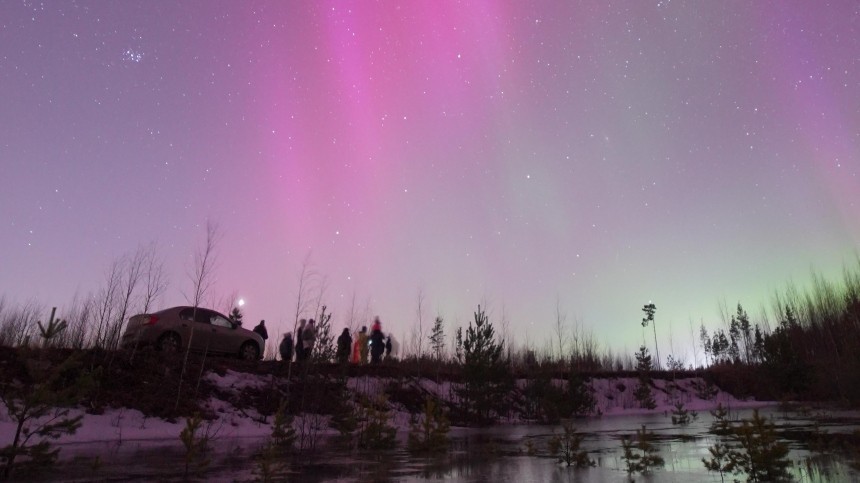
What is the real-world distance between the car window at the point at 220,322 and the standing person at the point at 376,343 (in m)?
7.10

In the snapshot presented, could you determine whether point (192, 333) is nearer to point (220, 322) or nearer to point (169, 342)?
point (169, 342)

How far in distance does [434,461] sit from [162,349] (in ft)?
44.1

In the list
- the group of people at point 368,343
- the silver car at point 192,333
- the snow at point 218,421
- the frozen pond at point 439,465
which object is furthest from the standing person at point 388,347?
the frozen pond at point 439,465

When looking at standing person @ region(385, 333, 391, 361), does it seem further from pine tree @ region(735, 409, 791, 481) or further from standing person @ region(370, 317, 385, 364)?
pine tree @ region(735, 409, 791, 481)

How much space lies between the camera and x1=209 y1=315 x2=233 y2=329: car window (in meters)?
18.5

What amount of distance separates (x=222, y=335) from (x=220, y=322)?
53 cm

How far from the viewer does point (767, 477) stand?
507 cm

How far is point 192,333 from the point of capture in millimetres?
16750

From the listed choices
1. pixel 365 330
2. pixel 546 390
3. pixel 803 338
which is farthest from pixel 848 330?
pixel 365 330

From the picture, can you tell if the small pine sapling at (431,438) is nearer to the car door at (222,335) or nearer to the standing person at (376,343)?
the car door at (222,335)

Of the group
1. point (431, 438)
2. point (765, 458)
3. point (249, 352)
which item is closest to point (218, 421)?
point (249, 352)

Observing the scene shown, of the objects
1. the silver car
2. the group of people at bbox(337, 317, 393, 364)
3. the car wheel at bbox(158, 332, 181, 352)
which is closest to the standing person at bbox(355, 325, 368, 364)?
the group of people at bbox(337, 317, 393, 364)

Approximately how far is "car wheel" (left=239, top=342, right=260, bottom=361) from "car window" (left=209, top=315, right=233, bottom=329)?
3.75 ft

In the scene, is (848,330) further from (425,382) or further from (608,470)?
(608,470)
